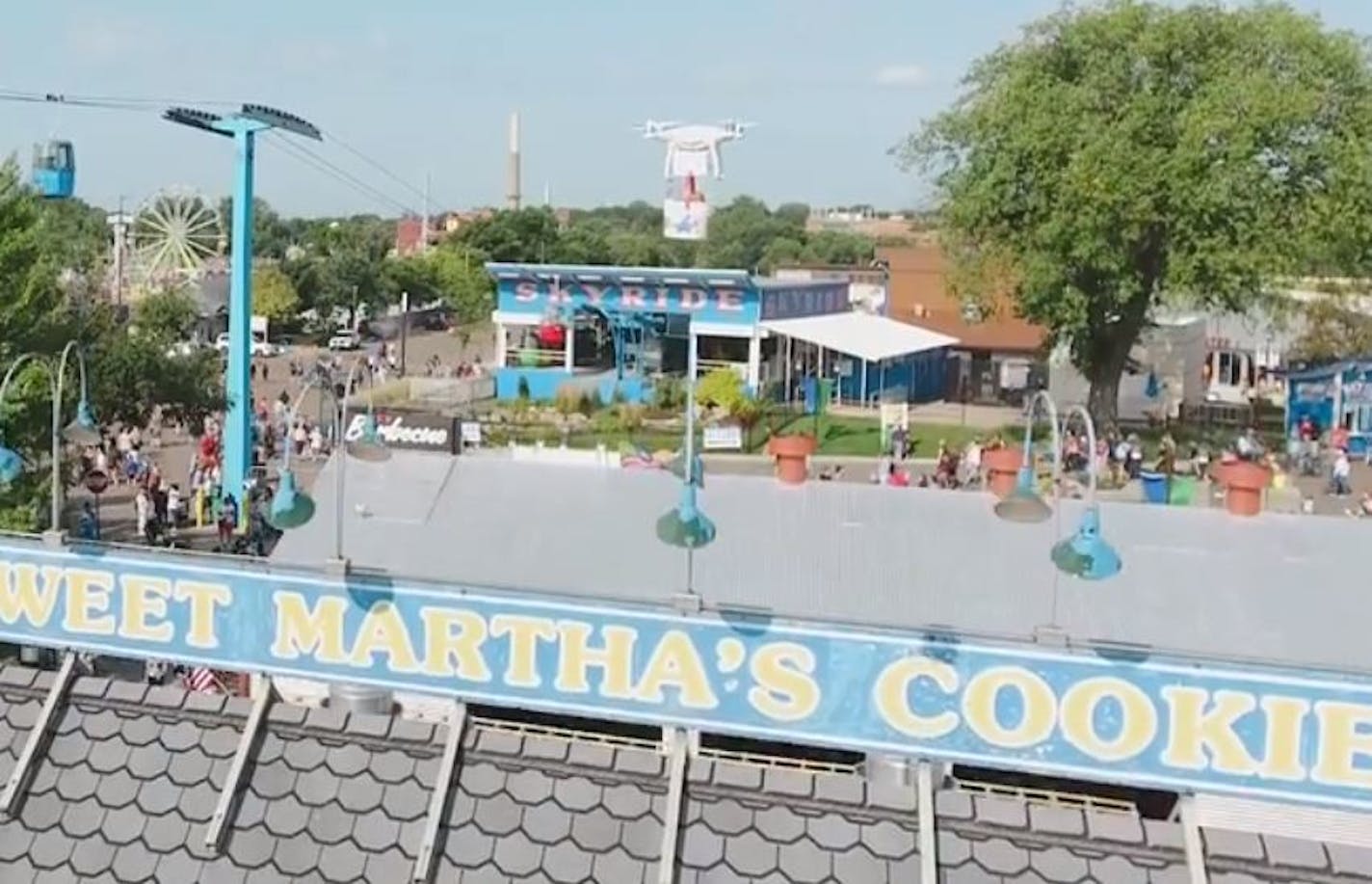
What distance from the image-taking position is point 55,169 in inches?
1115

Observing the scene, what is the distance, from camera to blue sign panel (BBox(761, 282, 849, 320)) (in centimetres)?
4612

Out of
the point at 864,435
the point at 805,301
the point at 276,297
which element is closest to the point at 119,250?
the point at 276,297

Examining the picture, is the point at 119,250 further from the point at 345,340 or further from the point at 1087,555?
the point at 1087,555

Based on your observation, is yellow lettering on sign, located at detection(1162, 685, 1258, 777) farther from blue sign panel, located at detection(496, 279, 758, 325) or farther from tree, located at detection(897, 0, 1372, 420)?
blue sign panel, located at detection(496, 279, 758, 325)

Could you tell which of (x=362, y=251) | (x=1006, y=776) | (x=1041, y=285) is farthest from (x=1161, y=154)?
(x=362, y=251)

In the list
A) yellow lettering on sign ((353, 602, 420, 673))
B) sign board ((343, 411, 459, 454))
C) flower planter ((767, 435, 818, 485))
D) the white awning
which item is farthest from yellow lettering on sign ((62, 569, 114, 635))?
the white awning

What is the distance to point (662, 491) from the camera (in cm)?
1330

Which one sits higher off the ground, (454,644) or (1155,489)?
(454,644)

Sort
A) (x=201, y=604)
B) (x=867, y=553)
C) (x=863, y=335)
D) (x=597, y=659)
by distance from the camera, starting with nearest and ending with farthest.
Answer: (x=597, y=659) → (x=201, y=604) → (x=867, y=553) → (x=863, y=335)

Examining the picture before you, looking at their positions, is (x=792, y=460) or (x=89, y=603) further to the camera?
(x=792, y=460)

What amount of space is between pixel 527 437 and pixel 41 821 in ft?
106

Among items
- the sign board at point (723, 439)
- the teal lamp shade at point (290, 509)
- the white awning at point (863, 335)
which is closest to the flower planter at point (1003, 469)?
the teal lamp shade at point (290, 509)

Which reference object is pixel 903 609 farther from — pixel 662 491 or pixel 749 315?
pixel 749 315

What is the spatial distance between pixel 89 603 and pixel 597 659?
77.6 inches
